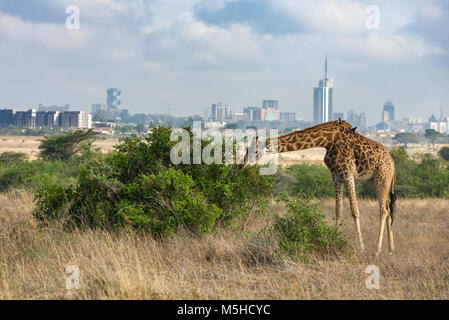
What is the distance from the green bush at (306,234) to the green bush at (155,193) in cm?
136

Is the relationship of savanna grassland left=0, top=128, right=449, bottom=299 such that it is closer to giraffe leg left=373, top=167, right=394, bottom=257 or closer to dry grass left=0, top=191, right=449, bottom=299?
dry grass left=0, top=191, right=449, bottom=299

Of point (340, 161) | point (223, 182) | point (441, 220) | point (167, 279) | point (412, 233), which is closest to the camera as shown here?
point (167, 279)

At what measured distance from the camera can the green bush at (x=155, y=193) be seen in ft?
29.2

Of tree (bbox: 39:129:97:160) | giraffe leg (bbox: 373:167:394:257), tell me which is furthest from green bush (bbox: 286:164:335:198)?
tree (bbox: 39:129:97:160)

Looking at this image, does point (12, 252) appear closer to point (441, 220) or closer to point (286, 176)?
point (441, 220)

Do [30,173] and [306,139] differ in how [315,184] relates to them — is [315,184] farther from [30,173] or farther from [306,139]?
[306,139]

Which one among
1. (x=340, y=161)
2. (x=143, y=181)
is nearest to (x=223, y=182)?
(x=143, y=181)

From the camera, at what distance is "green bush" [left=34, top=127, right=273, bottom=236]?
8.89m

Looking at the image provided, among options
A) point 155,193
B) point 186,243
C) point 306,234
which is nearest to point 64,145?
point 155,193

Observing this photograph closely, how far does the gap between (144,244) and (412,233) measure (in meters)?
7.01

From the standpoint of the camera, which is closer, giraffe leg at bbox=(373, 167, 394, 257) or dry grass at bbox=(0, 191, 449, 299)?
dry grass at bbox=(0, 191, 449, 299)

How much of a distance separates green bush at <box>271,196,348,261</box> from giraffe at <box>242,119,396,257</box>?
1.85ft

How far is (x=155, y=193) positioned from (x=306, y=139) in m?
3.13

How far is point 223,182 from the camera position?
9.72 m
